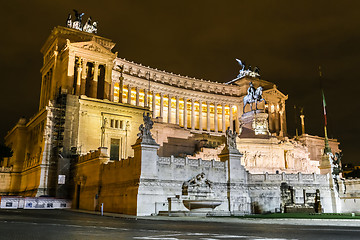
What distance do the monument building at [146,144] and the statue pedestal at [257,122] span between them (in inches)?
8.3

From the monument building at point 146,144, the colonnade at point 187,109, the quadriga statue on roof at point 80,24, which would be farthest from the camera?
the colonnade at point 187,109

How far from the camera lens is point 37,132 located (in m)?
63.5

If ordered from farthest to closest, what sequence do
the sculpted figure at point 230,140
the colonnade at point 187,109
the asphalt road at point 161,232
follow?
1. the colonnade at point 187,109
2. the sculpted figure at point 230,140
3. the asphalt road at point 161,232

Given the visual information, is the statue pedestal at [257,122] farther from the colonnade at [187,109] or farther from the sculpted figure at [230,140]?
the sculpted figure at [230,140]

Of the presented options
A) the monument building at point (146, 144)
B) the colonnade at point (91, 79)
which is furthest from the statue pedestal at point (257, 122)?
the colonnade at point (91, 79)

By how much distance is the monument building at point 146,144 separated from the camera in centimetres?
3597

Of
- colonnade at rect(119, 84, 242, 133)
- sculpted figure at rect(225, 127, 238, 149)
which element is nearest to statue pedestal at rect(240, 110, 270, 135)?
colonnade at rect(119, 84, 242, 133)

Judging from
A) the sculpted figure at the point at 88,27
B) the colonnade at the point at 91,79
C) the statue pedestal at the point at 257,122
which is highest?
the sculpted figure at the point at 88,27

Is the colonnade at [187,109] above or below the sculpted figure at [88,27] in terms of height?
below

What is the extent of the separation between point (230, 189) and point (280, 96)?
260 feet

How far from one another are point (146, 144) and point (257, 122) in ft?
143

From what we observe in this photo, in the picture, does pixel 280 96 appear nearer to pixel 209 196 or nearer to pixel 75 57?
pixel 75 57

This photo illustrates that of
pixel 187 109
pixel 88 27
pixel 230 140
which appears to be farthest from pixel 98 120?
pixel 187 109

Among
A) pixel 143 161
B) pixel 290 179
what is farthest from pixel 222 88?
pixel 143 161
